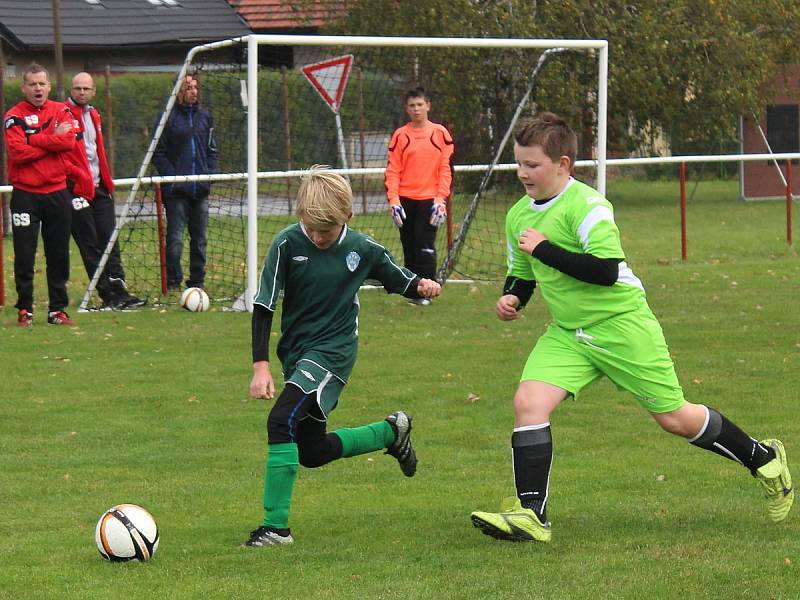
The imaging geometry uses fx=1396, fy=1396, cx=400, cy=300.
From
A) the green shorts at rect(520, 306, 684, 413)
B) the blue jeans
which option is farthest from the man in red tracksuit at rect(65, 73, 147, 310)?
the green shorts at rect(520, 306, 684, 413)

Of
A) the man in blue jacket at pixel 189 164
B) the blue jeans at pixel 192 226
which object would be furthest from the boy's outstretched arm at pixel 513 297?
the blue jeans at pixel 192 226

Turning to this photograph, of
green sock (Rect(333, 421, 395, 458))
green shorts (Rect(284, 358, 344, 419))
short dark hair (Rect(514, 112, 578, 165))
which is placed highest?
short dark hair (Rect(514, 112, 578, 165))

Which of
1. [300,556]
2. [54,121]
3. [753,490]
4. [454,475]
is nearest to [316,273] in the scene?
[300,556]

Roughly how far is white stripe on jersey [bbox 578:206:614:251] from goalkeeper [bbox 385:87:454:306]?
7306 millimetres

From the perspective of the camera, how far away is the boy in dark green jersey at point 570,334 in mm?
5516

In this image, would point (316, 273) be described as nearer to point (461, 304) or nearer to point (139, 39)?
point (461, 304)

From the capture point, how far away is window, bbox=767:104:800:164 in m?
29.3

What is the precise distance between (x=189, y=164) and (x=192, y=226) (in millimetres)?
635

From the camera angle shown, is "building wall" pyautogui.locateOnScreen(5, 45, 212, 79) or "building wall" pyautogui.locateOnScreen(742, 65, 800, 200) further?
"building wall" pyautogui.locateOnScreen(5, 45, 212, 79)

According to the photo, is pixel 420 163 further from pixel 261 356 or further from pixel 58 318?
pixel 261 356

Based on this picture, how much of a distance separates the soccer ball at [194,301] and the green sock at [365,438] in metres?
7.10

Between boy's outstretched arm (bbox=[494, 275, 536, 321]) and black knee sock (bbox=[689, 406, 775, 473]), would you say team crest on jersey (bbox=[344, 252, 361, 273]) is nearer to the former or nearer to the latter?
boy's outstretched arm (bbox=[494, 275, 536, 321])

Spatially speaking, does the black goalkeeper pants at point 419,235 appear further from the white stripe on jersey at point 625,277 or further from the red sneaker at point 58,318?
the white stripe on jersey at point 625,277

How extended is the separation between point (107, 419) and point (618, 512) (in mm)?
3644
